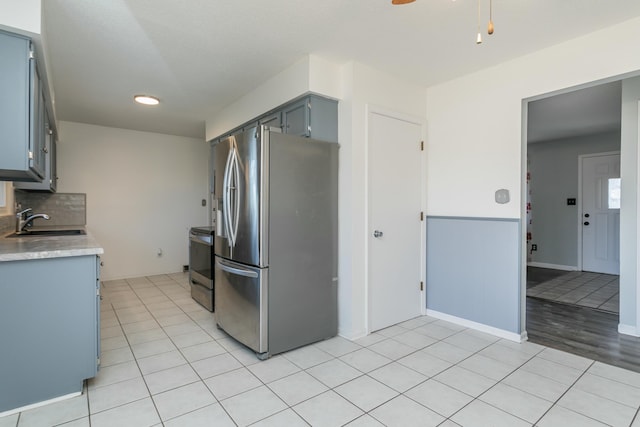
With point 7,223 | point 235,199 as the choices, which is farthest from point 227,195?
point 7,223

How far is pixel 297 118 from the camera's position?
118 inches

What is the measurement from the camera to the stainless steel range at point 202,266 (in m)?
3.54

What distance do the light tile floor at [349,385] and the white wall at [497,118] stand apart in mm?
1229

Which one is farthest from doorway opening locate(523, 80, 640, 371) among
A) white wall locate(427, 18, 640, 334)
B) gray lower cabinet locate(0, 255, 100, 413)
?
gray lower cabinet locate(0, 255, 100, 413)

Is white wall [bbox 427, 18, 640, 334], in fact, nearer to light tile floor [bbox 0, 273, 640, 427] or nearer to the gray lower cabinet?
light tile floor [bbox 0, 273, 640, 427]

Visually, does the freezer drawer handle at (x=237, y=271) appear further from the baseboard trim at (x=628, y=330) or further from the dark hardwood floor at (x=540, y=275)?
the dark hardwood floor at (x=540, y=275)

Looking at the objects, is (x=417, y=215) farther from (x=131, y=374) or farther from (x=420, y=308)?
(x=131, y=374)

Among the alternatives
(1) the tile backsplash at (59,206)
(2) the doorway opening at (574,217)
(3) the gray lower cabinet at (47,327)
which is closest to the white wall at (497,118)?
(2) the doorway opening at (574,217)

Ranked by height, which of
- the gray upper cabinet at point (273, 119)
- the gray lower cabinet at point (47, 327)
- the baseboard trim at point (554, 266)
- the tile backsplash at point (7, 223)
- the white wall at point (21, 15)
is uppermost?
the white wall at point (21, 15)

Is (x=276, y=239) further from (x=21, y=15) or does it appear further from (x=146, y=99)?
(x=146, y=99)

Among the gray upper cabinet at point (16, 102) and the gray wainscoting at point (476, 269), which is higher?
the gray upper cabinet at point (16, 102)

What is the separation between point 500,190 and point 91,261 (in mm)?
3143

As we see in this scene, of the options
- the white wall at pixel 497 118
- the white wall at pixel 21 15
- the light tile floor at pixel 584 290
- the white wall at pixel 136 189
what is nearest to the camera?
the white wall at pixel 21 15

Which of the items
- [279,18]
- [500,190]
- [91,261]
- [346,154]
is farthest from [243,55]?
[500,190]
